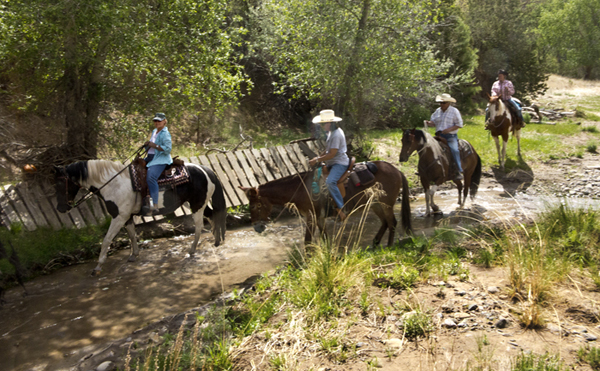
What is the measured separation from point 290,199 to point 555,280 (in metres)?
4.37

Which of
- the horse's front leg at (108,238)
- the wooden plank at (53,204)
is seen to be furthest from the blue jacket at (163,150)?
the wooden plank at (53,204)

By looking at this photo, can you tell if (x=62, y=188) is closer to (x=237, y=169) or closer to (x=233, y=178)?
(x=233, y=178)

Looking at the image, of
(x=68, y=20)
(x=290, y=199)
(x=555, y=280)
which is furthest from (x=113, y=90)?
(x=555, y=280)

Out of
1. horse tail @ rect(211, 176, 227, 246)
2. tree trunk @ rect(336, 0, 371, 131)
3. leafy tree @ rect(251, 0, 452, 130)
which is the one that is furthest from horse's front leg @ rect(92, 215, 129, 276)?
tree trunk @ rect(336, 0, 371, 131)

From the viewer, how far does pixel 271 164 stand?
1291 cm

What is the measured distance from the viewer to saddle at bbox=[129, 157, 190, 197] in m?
8.42

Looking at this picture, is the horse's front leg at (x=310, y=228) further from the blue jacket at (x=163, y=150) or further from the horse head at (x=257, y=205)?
the blue jacket at (x=163, y=150)

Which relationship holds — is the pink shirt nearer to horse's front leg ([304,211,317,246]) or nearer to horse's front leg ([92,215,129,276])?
horse's front leg ([304,211,317,246])

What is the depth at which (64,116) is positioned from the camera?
31.8 ft

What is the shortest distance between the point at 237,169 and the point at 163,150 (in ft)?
13.2

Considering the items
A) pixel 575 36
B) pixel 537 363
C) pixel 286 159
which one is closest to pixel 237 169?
pixel 286 159

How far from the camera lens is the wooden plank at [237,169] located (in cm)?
1198

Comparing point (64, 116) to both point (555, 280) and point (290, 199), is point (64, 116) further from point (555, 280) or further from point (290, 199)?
point (555, 280)

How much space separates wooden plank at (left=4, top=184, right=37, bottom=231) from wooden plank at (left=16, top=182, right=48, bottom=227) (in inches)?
2.7
